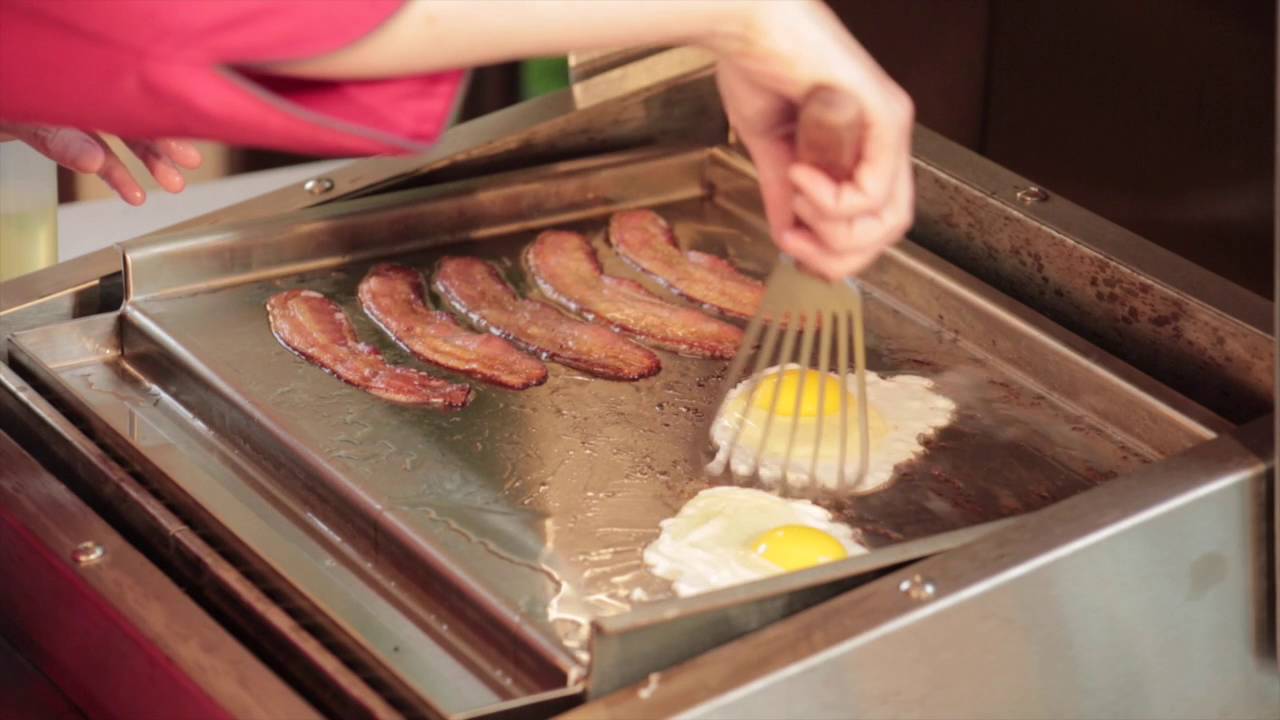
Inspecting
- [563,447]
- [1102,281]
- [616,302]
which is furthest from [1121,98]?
[563,447]

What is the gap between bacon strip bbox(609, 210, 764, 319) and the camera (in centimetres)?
238

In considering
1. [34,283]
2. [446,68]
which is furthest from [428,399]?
[446,68]

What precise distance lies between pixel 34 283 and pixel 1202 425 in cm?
163

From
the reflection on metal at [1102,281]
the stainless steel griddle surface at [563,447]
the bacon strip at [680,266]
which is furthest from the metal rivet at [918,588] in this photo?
the bacon strip at [680,266]

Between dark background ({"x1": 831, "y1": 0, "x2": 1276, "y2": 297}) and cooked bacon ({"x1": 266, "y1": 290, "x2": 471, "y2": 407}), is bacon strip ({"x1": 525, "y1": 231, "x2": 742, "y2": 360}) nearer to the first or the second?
cooked bacon ({"x1": 266, "y1": 290, "x2": 471, "y2": 407})

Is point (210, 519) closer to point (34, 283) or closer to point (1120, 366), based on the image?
point (34, 283)

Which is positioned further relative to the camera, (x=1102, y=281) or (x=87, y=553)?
(x=1102, y=281)

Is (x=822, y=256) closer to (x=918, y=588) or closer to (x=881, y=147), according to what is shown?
(x=881, y=147)

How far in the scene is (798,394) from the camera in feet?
6.18

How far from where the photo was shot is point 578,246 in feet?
8.25

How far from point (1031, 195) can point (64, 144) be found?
4.38 ft

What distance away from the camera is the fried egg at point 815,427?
197 cm

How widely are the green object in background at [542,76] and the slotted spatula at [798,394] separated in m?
2.46

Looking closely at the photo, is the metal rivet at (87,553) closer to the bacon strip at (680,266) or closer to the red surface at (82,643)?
the red surface at (82,643)
